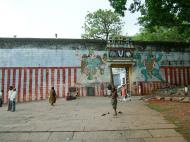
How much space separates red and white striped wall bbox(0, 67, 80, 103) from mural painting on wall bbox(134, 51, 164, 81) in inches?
245

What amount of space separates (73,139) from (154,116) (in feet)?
14.9

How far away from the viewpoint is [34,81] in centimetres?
2064

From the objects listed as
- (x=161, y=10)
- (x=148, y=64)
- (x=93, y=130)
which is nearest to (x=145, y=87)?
(x=148, y=64)

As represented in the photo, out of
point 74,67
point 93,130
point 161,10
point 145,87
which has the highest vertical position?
point 161,10

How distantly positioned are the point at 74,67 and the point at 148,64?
6.65m

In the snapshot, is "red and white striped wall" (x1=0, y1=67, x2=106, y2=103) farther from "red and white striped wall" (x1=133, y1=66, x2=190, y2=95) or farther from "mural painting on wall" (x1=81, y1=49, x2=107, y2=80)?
"red and white striped wall" (x1=133, y1=66, x2=190, y2=95)

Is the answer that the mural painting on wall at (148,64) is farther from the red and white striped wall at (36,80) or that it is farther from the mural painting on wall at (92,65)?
the red and white striped wall at (36,80)

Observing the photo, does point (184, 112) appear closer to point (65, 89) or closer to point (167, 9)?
point (167, 9)

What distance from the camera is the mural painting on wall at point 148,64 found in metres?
22.7

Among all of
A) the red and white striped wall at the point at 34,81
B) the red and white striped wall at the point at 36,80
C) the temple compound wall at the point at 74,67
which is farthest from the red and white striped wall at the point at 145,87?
the red and white striped wall at the point at 34,81

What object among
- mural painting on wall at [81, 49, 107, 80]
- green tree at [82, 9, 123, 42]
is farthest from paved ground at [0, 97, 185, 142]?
green tree at [82, 9, 123, 42]

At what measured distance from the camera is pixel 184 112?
436 inches

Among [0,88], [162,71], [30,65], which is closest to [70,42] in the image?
[30,65]

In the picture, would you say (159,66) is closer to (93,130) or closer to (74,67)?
(74,67)
